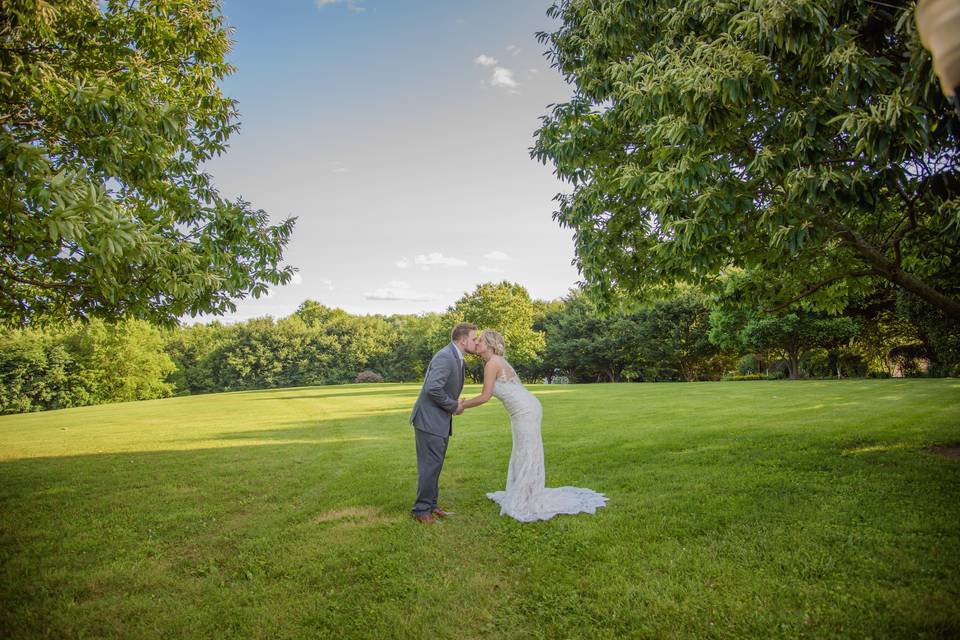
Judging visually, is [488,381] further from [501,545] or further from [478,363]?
[478,363]

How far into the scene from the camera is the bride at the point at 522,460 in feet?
24.6

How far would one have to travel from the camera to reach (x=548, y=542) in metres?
6.28

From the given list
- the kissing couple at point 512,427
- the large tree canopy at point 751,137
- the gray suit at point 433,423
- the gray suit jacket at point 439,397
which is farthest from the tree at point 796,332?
the gray suit at point 433,423

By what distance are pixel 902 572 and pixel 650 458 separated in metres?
5.62

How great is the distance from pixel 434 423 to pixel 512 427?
4.14ft

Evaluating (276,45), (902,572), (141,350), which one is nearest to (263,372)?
(141,350)

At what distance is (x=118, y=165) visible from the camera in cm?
747

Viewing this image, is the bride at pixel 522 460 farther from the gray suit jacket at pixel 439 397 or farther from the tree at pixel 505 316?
the tree at pixel 505 316

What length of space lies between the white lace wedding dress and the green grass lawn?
1.21 ft

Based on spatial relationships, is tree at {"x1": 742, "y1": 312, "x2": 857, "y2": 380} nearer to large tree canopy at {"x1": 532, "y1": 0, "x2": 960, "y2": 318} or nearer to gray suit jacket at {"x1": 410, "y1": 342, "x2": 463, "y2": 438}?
large tree canopy at {"x1": 532, "y1": 0, "x2": 960, "y2": 318}

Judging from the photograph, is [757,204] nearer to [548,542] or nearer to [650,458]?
[650,458]

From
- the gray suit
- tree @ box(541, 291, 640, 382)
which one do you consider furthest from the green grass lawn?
tree @ box(541, 291, 640, 382)

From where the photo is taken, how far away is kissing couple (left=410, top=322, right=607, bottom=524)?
24.4 feet

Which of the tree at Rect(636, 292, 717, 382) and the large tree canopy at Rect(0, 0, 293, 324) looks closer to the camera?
the large tree canopy at Rect(0, 0, 293, 324)
